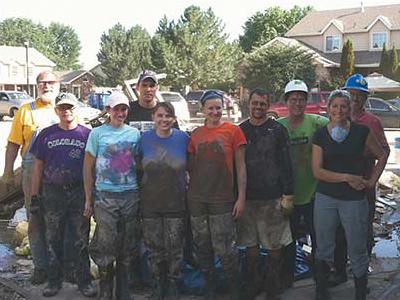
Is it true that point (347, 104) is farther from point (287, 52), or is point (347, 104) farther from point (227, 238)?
point (287, 52)

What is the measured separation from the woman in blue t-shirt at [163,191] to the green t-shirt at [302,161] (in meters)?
0.99

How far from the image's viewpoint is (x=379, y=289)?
521cm

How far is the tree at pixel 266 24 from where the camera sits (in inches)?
2731

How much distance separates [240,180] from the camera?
4.61 meters

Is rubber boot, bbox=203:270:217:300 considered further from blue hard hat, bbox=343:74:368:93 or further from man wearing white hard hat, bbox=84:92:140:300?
blue hard hat, bbox=343:74:368:93

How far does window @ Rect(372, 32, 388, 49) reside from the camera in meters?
46.0

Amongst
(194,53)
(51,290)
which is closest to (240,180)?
(51,290)

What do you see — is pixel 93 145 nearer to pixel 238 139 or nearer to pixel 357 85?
pixel 238 139

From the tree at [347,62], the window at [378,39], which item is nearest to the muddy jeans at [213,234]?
the tree at [347,62]

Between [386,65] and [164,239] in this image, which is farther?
[386,65]

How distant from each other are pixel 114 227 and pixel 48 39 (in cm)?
12920

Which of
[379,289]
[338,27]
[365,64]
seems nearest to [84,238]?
[379,289]

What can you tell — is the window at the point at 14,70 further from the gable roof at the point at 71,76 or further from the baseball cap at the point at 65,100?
the baseball cap at the point at 65,100

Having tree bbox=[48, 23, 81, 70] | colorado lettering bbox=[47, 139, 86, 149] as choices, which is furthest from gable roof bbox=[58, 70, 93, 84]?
colorado lettering bbox=[47, 139, 86, 149]
